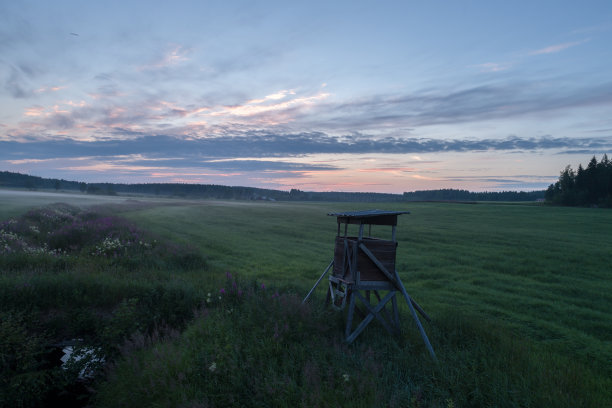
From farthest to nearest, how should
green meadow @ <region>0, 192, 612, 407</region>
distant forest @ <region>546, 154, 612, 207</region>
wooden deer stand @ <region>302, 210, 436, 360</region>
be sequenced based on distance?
distant forest @ <region>546, 154, 612, 207</region> < wooden deer stand @ <region>302, 210, 436, 360</region> < green meadow @ <region>0, 192, 612, 407</region>

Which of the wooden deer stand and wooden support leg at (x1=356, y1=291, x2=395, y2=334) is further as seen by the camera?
the wooden deer stand

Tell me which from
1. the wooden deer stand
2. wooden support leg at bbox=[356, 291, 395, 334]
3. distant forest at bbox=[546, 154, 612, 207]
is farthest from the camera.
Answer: distant forest at bbox=[546, 154, 612, 207]

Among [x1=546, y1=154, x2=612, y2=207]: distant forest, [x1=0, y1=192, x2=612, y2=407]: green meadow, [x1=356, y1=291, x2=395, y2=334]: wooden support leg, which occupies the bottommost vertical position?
[x1=0, y1=192, x2=612, y2=407]: green meadow

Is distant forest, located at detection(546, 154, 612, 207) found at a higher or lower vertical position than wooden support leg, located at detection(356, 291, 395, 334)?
higher

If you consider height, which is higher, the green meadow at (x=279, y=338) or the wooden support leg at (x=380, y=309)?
the wooden support leg at (x=380, y=309)

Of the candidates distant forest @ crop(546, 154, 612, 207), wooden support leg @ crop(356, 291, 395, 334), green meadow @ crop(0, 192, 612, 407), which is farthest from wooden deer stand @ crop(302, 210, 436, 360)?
distant forest @ crop(546, 154, 612, 207)

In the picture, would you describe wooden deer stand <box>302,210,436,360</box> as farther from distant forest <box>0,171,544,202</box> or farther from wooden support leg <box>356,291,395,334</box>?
distant forest <box>0,171,544,202</box>

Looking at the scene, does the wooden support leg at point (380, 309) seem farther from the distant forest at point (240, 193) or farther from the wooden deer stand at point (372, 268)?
the distant forest at point (240, 193)

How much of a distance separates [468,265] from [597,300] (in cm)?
639

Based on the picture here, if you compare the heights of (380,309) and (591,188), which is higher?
(591,188)

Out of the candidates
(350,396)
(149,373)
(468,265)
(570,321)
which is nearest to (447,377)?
(350,396)

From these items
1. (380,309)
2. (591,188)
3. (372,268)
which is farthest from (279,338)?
(591,188)

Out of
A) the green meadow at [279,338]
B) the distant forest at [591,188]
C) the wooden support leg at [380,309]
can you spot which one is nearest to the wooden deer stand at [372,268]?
the wooden support leg at [380,309]

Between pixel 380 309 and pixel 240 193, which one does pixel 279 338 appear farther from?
pixel 240 193
